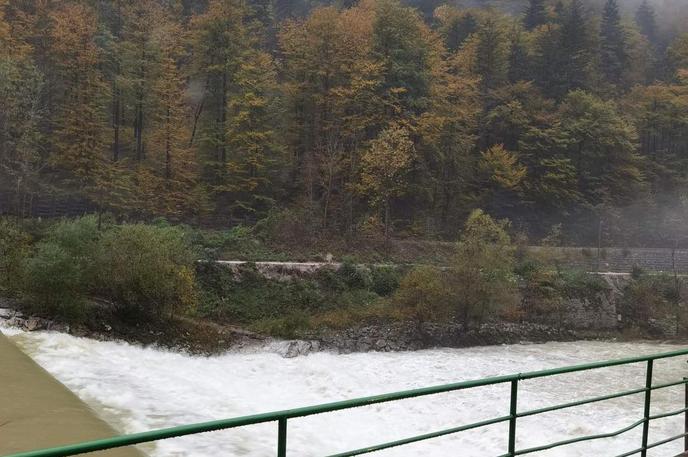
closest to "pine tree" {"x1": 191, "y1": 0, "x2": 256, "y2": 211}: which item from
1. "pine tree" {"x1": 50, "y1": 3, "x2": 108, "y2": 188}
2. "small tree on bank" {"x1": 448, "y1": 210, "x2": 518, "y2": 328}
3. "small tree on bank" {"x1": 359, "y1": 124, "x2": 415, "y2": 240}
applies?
"pine tree" {"x1": 50, "y1": 3, "x2": 108, "y2": 188}

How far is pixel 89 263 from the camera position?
1991cm

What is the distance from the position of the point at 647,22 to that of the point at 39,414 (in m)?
85.6

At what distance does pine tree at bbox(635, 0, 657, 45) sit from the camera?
72.3 metres

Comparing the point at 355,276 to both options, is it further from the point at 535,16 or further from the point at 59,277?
the point at 535,16

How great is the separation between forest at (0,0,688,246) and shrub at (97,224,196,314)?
39.0 ft

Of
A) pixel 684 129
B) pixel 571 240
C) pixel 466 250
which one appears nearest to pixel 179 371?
pixel 466 250

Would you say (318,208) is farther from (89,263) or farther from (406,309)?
(89,263)

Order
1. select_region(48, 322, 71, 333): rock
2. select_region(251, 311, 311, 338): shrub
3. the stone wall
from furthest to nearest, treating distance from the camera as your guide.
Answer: the stone wall
select_region(251, 311, 311, 338): shrub
select_region(48, 322, 71, 333): rock

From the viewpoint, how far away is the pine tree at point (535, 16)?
6194cm

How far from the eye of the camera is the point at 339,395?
646 inches

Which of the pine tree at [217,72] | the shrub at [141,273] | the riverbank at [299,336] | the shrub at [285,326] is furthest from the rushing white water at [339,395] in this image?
the pine tree at [217,72]

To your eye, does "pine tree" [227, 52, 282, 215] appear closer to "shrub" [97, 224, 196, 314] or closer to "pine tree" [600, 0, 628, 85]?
"shrub" [97, 224, 196, 314]

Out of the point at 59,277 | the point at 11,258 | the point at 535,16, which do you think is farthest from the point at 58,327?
the point at 535,16

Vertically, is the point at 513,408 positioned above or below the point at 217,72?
below
